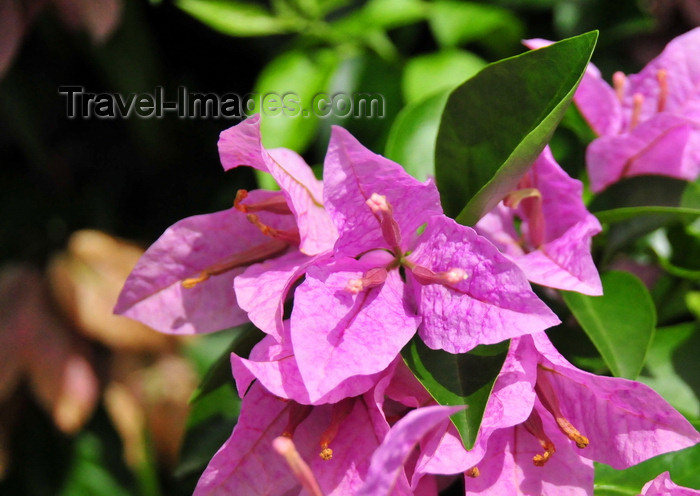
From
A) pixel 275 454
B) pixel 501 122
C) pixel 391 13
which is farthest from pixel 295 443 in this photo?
pixel 391 13

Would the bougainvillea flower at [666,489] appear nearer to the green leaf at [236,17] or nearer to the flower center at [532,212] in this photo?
the flower center at [532,212]

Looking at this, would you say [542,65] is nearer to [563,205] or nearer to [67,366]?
[563,205]

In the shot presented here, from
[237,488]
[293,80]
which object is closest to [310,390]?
[237,488]

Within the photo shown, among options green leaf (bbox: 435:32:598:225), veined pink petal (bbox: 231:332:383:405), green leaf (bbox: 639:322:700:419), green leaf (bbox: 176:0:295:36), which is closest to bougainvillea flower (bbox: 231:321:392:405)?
veined pink petal (bbox: 231:332:383:405)

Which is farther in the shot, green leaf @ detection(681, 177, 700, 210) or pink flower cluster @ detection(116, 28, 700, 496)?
green leaf @ detection(681, 177, 700, 210)

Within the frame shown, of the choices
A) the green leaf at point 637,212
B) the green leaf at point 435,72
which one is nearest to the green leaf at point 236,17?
the green leaf at point 435,72

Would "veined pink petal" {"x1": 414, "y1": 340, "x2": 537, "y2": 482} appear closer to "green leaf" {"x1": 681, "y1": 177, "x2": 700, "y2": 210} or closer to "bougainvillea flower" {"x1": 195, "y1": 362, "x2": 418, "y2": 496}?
"bougainvillea flower" {"x1": 195, "y1": 362, "x2": 418, "y2": 496}
